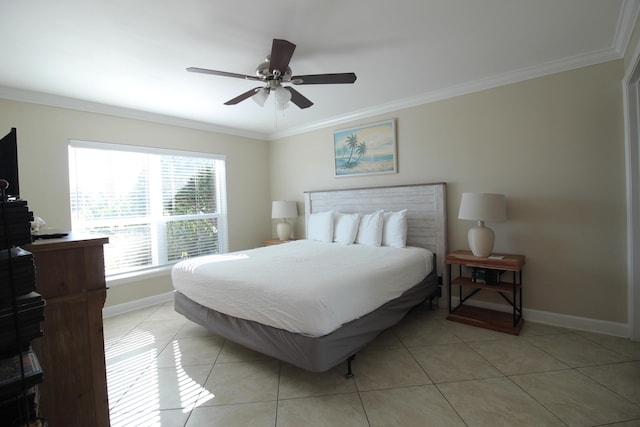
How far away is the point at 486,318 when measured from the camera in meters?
2.94

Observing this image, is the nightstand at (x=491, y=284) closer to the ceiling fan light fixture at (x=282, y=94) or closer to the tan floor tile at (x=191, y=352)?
the ceiling fan light fixture at (x=282, y=94)

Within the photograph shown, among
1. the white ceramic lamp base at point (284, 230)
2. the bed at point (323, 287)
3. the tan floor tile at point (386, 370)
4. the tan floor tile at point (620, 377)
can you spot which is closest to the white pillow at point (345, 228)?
the bed at point (323, 287)

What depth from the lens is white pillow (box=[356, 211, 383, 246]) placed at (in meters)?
3.53

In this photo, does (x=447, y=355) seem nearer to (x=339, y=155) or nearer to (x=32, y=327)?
(x=32, y=327)

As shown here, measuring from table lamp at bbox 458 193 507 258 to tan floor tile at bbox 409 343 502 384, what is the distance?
0.97 metres

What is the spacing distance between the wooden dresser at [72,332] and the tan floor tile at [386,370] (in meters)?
1.55

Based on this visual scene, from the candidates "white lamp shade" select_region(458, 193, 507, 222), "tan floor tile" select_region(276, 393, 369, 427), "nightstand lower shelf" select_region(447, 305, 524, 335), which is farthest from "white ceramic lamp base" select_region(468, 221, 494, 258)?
"tan floor tile" select_region(276, 393, 369, 427)

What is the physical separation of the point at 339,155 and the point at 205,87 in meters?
2.06

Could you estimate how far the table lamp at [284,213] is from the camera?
15.4 feet

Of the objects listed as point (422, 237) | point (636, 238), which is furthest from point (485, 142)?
point (636, 238)

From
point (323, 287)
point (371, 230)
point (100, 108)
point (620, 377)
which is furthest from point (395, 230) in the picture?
point (100, 108)

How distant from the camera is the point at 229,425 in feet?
5.60

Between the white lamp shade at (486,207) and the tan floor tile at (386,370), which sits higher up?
the white lamp shade at (486,207)

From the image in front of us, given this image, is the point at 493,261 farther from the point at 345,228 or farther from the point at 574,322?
the point at 345,228
